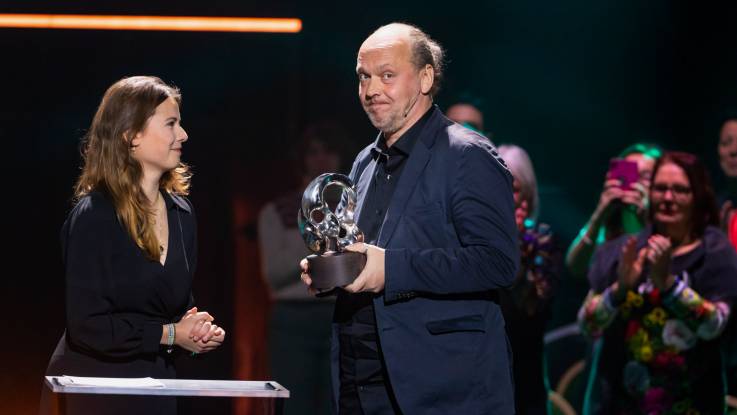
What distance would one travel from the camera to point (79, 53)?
5.10 meters

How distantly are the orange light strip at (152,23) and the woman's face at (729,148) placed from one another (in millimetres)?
2076

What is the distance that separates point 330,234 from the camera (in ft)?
8.38

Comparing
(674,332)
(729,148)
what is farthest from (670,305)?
(729,148)

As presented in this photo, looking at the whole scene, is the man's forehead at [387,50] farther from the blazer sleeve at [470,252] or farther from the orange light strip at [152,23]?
the orange light strip at [152,23]

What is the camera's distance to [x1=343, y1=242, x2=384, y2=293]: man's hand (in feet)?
8.17

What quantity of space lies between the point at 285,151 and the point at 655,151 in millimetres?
1731

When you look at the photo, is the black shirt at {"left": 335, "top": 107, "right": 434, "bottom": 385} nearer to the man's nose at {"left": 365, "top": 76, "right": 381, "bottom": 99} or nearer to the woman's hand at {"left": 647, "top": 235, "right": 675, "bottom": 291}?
the man's nose at {"left": 365, "top": 76, "right": 381, "bottom": 99}

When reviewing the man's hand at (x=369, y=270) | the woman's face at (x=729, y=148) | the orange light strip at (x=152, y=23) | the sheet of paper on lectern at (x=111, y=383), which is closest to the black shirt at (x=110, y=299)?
the sheet of paper on lectern at (x=111, y=383)

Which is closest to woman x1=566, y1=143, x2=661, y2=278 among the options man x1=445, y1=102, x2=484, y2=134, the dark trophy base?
man x1=445, y1=102, x2=484, y2=134

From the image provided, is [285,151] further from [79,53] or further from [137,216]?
[137,216]

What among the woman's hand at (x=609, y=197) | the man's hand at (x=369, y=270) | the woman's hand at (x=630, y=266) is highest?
the woman's hand at (x=609, y=197)

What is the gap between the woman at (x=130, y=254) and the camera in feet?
9.06

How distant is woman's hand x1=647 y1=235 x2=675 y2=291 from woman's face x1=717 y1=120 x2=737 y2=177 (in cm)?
109

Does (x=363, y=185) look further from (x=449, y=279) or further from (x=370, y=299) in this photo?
(x=449, y=279)
